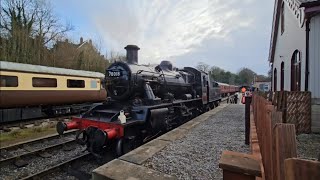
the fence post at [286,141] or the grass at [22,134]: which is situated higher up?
the fence post at [286,141]

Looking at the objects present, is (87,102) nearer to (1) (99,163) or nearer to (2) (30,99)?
(2) (30,99)

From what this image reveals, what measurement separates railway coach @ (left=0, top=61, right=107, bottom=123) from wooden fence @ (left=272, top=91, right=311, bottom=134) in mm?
9103

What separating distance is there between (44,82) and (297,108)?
1079 centimetres

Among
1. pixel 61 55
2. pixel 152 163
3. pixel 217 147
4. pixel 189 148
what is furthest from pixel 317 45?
pixel 61 55

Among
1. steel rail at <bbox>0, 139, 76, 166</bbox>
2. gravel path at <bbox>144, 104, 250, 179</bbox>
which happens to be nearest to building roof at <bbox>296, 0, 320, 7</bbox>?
gravel path at <bbox>144, 104, 250, 179</bbox>

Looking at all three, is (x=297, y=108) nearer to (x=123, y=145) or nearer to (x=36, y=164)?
(x=123, y=145)

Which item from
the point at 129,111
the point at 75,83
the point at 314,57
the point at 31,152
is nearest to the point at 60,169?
the point at 31,152

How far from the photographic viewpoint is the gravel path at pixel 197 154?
427 centimetres

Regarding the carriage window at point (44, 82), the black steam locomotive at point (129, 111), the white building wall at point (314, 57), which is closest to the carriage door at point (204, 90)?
the black steam locomotive at point (129, 111)

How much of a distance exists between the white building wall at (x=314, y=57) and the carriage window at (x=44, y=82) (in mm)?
11054

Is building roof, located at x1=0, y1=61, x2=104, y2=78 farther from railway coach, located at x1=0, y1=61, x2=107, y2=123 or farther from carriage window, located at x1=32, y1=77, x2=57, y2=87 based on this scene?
carriage window, located at x1=32, y1=77, x2=57, y2=87

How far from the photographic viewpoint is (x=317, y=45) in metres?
8.26

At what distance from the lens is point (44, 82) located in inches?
475

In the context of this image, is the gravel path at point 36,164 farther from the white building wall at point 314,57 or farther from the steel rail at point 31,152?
the white building wall at point 314,57
